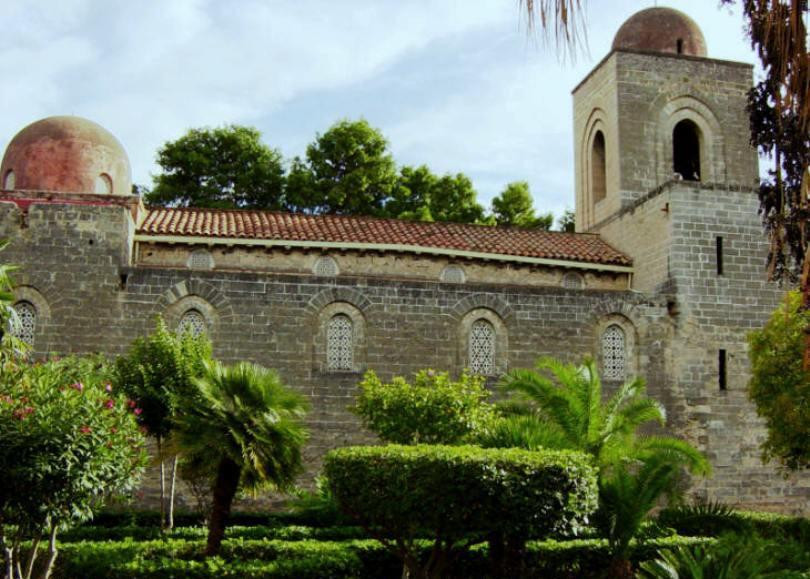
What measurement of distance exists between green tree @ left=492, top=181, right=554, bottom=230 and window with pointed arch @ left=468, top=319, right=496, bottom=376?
21147 millimetres

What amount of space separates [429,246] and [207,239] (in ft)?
19.2

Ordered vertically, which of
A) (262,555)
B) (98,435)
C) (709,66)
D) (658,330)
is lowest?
(262,555)

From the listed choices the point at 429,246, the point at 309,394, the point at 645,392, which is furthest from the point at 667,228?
the point at 309,394

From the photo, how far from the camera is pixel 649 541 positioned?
1605cm

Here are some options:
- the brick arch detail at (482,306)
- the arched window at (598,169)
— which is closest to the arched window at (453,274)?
the brick arch detail at (482,306)

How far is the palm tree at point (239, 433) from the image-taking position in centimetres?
1421

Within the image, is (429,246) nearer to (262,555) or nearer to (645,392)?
(645,392)

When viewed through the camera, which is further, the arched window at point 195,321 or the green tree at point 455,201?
the green tree at point 455,201

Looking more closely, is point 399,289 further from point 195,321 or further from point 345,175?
point 345,175

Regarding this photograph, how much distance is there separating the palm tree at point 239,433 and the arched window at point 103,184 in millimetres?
13299

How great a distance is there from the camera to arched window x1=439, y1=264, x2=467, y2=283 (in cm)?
2492

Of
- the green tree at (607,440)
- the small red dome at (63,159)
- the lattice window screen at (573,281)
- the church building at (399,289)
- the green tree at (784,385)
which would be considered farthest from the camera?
the small red dome at (63,159)

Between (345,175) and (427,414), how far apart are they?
2387cm

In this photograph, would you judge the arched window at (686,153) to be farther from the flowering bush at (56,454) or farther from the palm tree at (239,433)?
the flowering bush at (56,454)
